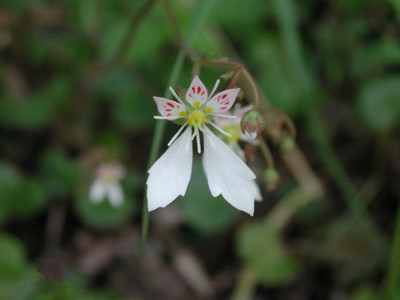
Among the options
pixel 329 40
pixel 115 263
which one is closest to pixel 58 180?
pixel 115 263

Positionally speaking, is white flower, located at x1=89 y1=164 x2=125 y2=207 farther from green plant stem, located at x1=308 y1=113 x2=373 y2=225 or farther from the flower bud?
the flower bud

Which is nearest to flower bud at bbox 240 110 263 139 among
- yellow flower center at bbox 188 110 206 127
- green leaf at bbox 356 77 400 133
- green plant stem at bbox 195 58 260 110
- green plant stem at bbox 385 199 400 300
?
green plant stem at bbox 195 58 260 110

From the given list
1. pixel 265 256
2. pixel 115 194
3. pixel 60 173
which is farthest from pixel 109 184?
pixel 265 256

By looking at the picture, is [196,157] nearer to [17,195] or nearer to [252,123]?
[17,195]

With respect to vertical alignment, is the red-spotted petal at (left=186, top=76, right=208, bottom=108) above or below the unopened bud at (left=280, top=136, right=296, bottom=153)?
above

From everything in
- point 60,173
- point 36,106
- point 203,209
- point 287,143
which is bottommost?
point 287,143

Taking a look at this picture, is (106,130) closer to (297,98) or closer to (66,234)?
(66,234)

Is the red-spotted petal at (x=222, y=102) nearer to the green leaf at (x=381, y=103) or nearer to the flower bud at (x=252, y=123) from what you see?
A: the flower bud at (x=252, y=123)
